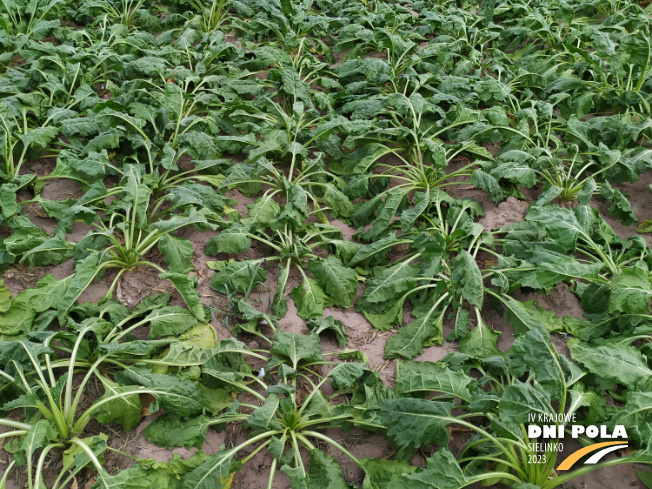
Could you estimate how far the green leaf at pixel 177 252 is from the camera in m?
3.17

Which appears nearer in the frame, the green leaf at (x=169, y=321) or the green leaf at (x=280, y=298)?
the green leaf at (x=169, y=321)

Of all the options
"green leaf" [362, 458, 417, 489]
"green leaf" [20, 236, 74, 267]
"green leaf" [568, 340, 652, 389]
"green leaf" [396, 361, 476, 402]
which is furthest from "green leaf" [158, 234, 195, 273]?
"green leaf" [568, 340, 652, 389]

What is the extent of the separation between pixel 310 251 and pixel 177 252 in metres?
0.91

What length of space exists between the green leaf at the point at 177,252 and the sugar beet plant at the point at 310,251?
0.05 feet

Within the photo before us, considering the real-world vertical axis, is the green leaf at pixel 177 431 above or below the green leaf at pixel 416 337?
above

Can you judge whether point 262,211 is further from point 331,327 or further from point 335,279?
point 331,327

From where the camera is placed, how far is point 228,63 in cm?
518

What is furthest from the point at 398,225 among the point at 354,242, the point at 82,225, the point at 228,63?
the point at 228,63

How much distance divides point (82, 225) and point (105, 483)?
206cm

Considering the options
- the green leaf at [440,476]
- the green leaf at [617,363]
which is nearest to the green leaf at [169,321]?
the green leaf at [440,476]

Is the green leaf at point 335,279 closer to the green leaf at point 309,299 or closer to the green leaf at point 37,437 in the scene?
the green leaf at point 309,299

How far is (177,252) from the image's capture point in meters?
3.21

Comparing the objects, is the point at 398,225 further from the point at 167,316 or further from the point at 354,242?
the point at 167,316

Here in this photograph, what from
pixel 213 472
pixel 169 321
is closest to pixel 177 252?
pixel 169 321
